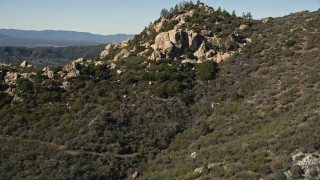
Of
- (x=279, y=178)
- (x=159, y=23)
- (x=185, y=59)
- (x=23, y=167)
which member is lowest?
(x=23, y=167)

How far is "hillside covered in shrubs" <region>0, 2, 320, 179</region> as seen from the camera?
2680 centimetres

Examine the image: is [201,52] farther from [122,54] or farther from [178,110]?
[178,110]

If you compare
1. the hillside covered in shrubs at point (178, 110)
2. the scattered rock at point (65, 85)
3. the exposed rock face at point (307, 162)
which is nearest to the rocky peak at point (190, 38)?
the hillside covered in shrubs at point (178, 110)

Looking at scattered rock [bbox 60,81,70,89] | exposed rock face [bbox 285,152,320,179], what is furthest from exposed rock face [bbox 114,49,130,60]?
exposed rock face [bbox 285,152,320,179]

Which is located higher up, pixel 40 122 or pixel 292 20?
pixel 292 20

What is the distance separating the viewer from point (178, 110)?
39.6 metres

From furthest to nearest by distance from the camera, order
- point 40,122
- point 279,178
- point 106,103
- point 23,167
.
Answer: point 106,103, point 40,122, point 23,167, point 279,178

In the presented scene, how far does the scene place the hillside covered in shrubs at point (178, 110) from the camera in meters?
26.8

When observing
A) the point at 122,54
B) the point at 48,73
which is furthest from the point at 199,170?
the point at 122,54

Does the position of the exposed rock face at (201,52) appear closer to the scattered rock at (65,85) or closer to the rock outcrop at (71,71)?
the rock outcrop at (71,71)

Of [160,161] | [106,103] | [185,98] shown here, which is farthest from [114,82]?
[160,161]

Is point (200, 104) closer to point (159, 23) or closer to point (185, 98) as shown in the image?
point (185, 98)

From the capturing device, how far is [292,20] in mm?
60062

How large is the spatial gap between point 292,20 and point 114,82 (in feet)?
104
